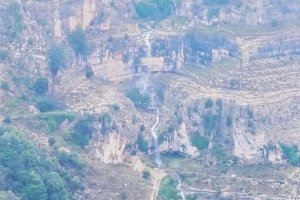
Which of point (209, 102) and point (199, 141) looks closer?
point (199, 141)

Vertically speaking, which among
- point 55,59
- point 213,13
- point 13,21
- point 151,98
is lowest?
point 151,98

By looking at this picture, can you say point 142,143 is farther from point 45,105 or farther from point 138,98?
point 45,105

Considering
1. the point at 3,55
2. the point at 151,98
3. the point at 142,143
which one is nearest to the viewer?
the point at 3,55

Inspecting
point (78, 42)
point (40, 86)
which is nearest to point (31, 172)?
point (40, 86)

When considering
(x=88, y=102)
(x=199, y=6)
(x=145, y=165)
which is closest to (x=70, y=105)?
(x=88, y=102)

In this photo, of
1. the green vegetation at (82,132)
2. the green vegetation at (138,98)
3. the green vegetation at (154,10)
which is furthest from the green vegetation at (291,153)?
the green vegetation at (154,10)

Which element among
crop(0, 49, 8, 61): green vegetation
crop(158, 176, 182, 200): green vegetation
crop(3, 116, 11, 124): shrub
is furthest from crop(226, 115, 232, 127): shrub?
crop(0, 49, 8, 61): green vegetation

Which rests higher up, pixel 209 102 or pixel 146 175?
pixel 209 102

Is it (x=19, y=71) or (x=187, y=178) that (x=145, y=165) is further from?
(x=19, y=71)
